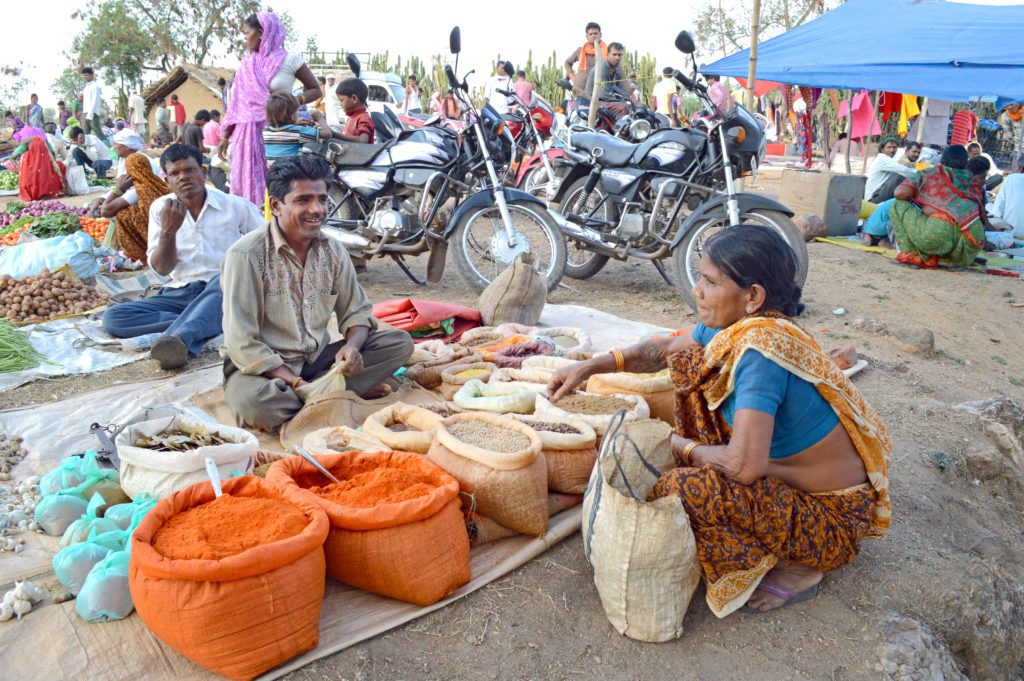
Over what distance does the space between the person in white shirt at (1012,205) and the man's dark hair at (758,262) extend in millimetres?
8463

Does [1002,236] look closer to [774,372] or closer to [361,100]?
[361,100]

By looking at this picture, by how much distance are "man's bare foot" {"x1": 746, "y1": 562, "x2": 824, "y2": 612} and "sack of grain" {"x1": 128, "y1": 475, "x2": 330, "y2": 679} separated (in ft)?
3.92

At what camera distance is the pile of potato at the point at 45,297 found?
497cm

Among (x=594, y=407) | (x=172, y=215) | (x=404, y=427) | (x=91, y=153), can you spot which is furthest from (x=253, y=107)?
(x=91, y=153)

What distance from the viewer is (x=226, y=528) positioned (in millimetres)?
1971

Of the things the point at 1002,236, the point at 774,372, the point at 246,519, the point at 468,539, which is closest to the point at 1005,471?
the point at 774,372

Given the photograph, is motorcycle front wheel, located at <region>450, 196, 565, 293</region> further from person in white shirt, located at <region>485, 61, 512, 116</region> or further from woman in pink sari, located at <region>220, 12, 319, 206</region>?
person in white shirt, located at <region>485, 61, 512, 116</region>

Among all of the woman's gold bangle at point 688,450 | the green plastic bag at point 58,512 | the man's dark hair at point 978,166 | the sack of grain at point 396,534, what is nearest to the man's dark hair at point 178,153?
the green plastic bag at point 58,512

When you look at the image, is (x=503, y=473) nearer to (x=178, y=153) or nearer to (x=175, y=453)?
(x=175, y=453)

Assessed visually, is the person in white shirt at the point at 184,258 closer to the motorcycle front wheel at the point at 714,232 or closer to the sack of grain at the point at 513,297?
the sack of grain at the point at 513,297

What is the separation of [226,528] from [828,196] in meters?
8.25

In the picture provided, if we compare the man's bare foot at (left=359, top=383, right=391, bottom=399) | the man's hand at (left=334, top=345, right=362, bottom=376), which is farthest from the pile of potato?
the man's hand at (left=334, top=345, right=362, bottom=376)

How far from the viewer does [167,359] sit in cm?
404

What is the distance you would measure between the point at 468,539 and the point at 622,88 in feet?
28.7
